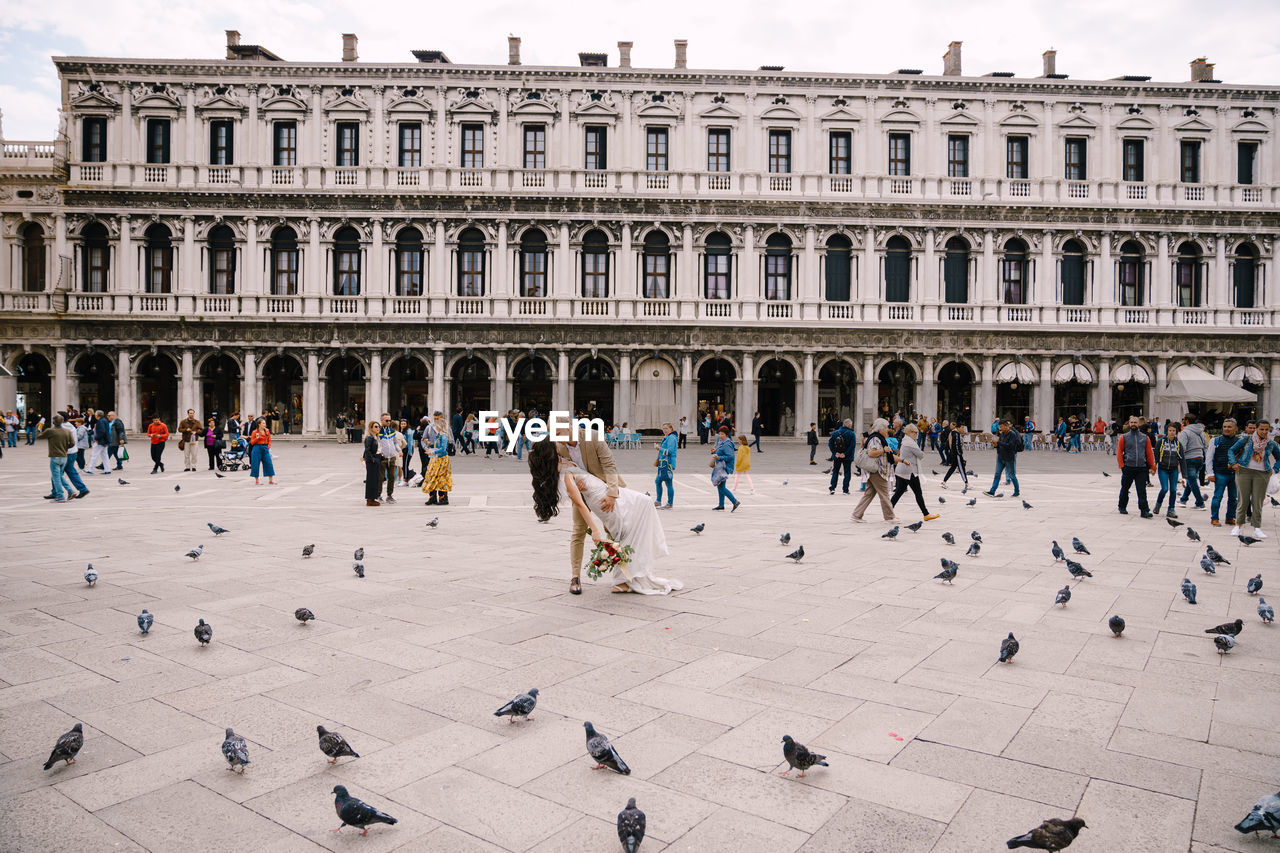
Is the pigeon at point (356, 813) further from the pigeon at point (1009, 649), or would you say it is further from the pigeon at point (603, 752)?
the pigeon at point (1009, 649)

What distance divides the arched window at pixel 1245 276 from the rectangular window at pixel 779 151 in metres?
18.7

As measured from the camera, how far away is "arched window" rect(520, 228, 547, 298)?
110 feet

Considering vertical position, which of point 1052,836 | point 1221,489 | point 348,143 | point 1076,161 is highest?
point 348,143

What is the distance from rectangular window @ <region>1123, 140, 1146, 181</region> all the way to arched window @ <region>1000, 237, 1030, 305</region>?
521 cm

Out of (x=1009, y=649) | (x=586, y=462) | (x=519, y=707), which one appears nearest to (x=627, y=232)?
(x=586, y=462)

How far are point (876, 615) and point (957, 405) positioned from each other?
31.6 metres

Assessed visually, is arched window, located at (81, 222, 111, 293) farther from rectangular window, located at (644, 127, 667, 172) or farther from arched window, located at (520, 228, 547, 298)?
rectangular window, located at (644, 127, 667, 172)

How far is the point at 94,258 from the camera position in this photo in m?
33.3

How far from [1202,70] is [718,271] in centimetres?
2243

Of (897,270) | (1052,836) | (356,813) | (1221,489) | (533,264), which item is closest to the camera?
(1052,836)

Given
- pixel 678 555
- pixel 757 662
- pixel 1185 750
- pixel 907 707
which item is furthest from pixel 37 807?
pixel 678 555

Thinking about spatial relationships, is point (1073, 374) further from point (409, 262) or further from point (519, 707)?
point (519, 707)

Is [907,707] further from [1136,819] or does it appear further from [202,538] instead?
[202,538]

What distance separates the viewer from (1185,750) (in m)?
4.10
